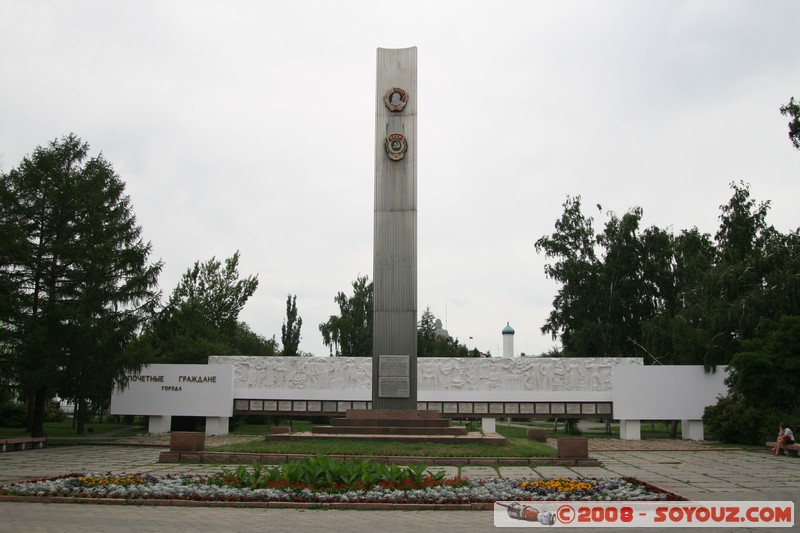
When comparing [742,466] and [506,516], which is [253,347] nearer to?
[742,466]

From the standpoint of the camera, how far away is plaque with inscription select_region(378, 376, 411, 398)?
2052cm

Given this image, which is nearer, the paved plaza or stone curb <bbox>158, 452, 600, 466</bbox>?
the paved plaza

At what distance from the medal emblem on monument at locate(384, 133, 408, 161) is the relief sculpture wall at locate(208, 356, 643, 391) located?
1060 centimetres

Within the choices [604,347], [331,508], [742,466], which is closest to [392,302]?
[742,466]

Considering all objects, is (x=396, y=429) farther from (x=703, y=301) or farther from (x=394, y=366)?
(x=703, y=301)

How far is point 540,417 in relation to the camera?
1134 inches

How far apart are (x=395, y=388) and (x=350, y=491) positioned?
394 inches

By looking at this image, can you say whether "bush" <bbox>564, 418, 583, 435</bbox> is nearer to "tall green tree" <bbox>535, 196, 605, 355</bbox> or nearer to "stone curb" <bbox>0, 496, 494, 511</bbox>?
"tall green tree" <bbox>535, 196, 605, 355</bbox>

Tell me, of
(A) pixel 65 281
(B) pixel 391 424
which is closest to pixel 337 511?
(B) pixel 391 424

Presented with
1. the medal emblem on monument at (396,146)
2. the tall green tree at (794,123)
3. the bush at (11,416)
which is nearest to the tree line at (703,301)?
the tall green tree at (794,123)

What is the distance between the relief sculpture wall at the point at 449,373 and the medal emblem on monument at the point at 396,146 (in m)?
10.6

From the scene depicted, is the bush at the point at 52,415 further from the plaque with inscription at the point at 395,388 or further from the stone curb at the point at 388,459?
the stone curb at the point at 388,459

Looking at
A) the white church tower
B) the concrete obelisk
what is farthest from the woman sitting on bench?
the white church tower

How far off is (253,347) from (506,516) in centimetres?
4544
